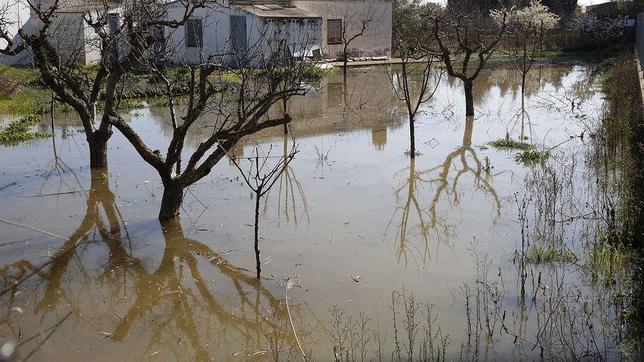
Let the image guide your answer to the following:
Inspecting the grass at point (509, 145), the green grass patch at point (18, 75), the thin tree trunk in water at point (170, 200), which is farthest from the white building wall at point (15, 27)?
the thin tree trunk in water at point (170, 200)

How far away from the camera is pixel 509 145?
12.5 metres

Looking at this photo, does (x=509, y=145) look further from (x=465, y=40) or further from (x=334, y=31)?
(x=334, y=31)

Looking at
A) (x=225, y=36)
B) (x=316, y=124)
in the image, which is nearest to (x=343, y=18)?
(x=225, y=36)

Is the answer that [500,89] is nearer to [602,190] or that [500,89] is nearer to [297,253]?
[602,190]

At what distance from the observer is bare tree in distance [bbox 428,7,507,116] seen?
609 inches

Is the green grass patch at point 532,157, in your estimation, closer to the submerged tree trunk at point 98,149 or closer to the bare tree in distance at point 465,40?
the bare tree in distance at point 465,40

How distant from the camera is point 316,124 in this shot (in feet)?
50.6

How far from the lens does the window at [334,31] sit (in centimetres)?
3150

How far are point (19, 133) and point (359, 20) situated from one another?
21.2 metres

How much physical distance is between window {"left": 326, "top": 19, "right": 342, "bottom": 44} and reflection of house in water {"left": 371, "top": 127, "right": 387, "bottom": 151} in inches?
697

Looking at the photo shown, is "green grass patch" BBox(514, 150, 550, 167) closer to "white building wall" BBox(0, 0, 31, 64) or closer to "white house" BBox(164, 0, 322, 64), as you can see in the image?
"white house" BBox(164, 0, 322, 64)

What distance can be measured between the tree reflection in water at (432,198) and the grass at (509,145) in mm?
465

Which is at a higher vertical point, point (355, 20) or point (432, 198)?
point (355, 20)

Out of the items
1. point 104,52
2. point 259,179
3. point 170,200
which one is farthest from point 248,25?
point 259,179
